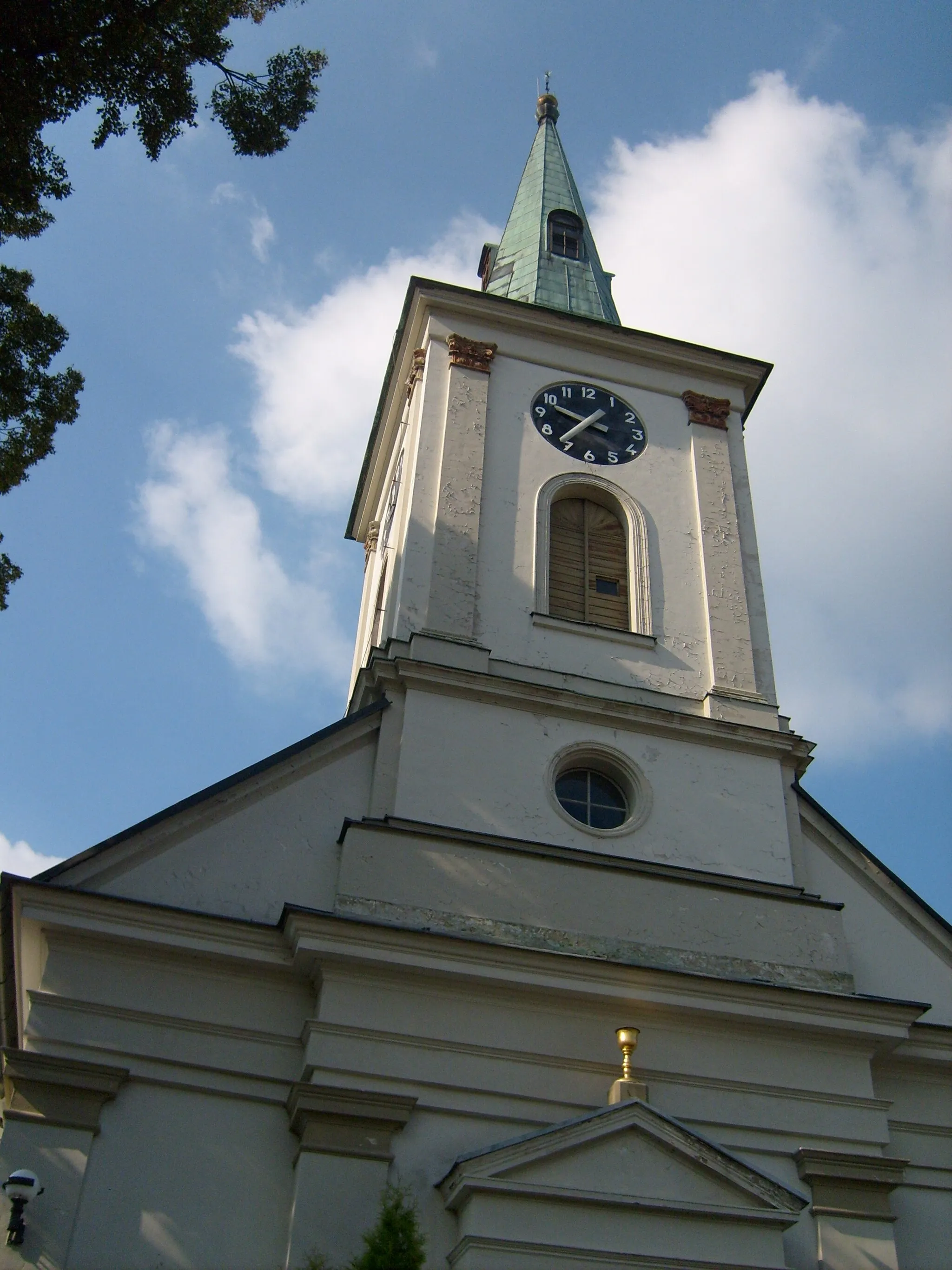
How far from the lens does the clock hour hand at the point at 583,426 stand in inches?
755

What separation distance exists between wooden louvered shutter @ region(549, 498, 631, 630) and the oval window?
2360mm

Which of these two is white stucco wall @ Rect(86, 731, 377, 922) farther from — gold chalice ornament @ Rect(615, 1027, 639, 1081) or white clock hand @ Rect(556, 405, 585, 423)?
white clock hand @ Rect(556, 405, 585, 423)

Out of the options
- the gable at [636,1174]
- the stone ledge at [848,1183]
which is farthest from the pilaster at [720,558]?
the gable at [636,1174]

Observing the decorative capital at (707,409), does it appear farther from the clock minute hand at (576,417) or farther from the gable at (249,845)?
the gable at (249,845)

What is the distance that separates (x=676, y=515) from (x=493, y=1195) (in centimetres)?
1035

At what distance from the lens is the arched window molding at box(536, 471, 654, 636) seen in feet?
57.0

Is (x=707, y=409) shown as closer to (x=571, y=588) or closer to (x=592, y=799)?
(x=571, y=588)

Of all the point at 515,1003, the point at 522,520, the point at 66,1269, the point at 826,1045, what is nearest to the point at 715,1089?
the point at 826,1045

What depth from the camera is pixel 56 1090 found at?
11.7m

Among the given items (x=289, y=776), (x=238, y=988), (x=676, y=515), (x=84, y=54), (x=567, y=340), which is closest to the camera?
(x=84, y=54)

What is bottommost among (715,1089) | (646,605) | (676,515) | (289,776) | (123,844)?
(715,1089)

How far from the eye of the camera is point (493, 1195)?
1135 centimetres

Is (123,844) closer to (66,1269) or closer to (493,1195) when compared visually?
(66,1269)

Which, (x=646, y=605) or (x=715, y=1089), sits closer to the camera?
(x=715, y=1089)
